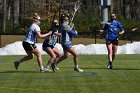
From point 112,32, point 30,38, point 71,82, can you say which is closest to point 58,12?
point 112,32

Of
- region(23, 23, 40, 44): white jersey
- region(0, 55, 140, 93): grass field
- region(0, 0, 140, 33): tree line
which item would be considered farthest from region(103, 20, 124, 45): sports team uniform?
region(0, 0, 140, 33): tree line

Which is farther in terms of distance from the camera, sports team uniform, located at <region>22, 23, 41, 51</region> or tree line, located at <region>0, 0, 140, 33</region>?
tree line, located at <region>0, 0, 140, 33</region>

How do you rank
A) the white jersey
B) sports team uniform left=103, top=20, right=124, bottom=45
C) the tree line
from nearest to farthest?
the white jersey < sports team uniform left=103, top=20, right=124, bottom=45 < the tree line

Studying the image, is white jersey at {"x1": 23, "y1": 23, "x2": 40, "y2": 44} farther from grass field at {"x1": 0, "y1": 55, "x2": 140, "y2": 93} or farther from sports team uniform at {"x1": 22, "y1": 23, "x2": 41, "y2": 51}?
grass field at {"x1": 0, "y1": 55, "x2": 140, "y2": 93}

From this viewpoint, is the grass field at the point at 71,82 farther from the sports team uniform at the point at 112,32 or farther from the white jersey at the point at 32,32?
the sports team uniform at the point at 112,32

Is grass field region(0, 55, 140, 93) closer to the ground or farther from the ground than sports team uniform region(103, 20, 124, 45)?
closer to the ground

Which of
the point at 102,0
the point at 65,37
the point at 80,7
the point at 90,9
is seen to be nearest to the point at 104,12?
the point at 102,0

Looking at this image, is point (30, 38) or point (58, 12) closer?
point (30, 38)

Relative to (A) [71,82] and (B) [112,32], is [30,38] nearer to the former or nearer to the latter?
(A) [71,82]

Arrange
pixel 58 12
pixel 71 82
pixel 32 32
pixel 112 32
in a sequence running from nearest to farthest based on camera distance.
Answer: pixel 71 82 → pixel 32 32 → pixel 112 32 → pixel 58 12

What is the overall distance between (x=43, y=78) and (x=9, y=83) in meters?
1.69

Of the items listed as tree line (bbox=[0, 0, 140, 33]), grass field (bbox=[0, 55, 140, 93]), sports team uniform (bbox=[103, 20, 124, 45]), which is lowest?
tree line (bbox=[0, 0, 140, 33])

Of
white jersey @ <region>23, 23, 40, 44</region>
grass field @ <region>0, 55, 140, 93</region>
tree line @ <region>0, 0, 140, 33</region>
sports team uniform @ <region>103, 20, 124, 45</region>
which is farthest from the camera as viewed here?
tree line @ <region>0, 0, 140, 33</region>

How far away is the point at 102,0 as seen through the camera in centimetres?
3600
